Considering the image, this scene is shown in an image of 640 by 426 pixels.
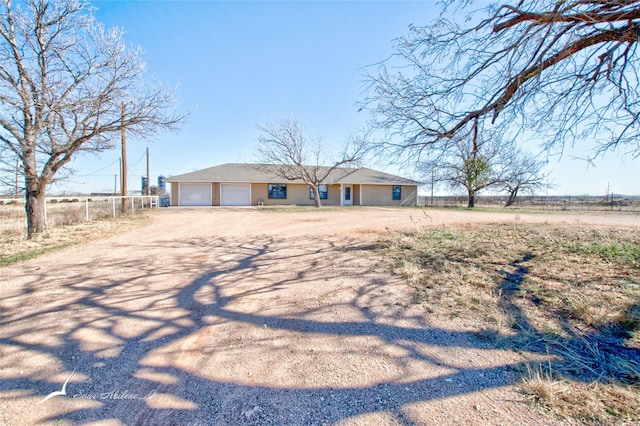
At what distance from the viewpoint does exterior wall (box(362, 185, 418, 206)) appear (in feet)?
85.0

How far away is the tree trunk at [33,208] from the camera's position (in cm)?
733

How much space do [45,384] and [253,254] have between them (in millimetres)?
3815

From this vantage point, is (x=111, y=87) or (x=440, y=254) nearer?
(x=440, y=254)

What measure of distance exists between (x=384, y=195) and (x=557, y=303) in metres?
23.7

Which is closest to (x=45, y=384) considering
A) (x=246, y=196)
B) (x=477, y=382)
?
(x=477, y=382)

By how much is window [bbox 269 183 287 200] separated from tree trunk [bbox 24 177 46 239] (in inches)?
680

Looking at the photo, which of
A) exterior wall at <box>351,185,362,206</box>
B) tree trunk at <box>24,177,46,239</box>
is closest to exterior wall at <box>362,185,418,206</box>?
exterior wall at <box>351,185,362,206</box>

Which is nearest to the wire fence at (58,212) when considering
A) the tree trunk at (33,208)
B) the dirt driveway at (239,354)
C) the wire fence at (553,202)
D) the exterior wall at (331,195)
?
the tree trunk at (33,208)

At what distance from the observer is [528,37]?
11.3 feet

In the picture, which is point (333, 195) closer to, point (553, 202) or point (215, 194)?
point (215, 194)

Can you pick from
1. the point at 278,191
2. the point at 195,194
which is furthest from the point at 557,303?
the point at 195,194

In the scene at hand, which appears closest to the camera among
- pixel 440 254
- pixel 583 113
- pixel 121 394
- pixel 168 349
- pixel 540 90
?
pixel 121 394

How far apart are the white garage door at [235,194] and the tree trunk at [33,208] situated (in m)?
15.8

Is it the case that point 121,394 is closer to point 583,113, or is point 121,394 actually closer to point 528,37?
point 528,37
